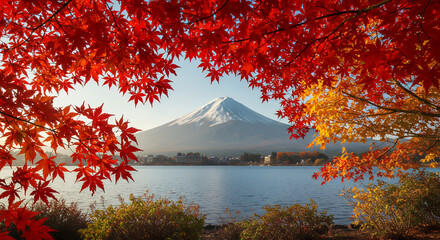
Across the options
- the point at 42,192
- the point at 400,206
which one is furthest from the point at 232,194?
the point at 42,192

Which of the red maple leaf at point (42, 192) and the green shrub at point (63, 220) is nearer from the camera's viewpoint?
the red maple leaf at point (42, 192)

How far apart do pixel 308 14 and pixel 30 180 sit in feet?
10.9

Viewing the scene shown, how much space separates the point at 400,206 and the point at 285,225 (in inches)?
147

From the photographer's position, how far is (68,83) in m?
3.76

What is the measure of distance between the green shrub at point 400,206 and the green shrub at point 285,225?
5.58 ft

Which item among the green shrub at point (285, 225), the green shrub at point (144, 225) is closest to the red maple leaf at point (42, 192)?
the green shrub at point (144, 225)

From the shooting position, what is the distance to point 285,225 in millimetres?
6609

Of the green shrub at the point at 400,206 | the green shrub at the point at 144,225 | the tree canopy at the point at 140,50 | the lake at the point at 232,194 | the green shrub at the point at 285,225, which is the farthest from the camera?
the lake at the point at 232,194

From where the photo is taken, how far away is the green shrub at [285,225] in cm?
643

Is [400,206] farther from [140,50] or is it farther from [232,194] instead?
[232,194]

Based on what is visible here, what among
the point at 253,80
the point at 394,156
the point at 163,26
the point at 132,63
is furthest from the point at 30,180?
the point at 394,156

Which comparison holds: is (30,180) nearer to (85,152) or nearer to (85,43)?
(85,152)

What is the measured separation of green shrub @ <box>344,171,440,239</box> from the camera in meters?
7.16

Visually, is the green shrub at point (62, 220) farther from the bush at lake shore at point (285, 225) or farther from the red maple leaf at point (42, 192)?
the red maple leaf at point (42, 192)
